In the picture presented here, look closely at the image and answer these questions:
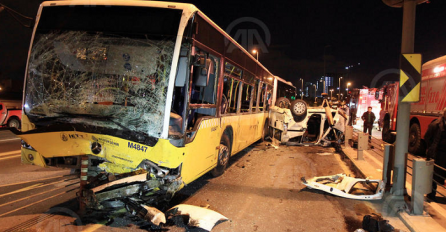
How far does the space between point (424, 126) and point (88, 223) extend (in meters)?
11.4

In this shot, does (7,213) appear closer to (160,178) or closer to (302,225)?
(160,178)

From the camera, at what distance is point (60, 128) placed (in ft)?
14.2

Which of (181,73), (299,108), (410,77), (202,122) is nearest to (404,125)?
(410,77)

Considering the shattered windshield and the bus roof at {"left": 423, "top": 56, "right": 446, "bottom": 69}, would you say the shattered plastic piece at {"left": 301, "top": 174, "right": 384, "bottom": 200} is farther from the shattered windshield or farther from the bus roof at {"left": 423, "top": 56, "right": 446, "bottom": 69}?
the bus roof at {"left": 423, "top": 56, "right": 446, "bottom": 69}

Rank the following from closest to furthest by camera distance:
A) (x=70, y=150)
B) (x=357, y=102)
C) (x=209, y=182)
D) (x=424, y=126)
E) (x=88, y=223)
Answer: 1. (x=88, y=223)
2. (x=70, y=150)
3. (x=209, y=182)
4. (x=424, y=126)
5. (x=357, y=102)

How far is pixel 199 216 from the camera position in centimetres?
419

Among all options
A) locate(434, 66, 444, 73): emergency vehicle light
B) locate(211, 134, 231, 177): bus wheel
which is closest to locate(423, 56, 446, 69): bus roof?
locate(434, 66, 444, 73): emergency vehicle light

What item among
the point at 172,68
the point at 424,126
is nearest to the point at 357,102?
the point at 424,126

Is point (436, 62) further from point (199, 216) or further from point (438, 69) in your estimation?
point (199, 216)

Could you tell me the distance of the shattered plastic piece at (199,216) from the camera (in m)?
4.03

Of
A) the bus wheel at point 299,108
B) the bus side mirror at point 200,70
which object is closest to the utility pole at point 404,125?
the bus side mirror at point 200,70

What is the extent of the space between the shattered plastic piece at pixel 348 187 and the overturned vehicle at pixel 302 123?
5204mm

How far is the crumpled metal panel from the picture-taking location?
431cm

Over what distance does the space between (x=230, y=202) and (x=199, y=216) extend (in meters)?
1.25
